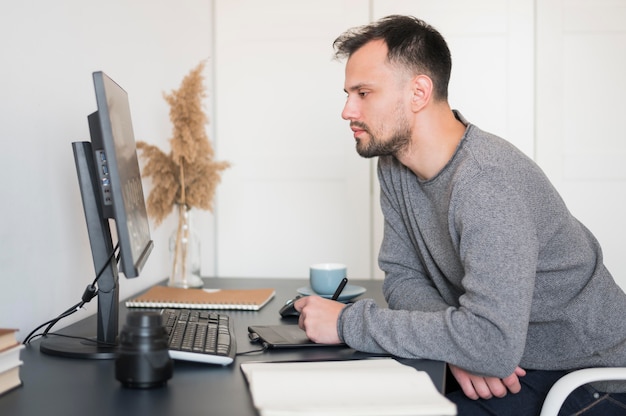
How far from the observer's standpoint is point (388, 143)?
1652mm

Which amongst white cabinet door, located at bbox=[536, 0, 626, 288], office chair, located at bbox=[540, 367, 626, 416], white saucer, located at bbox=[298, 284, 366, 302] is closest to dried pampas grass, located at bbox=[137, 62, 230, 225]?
white saucer, located at bbox=[298, 284, 366, 302]

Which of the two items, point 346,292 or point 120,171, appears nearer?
point 120,171

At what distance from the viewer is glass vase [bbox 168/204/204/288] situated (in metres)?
2.23

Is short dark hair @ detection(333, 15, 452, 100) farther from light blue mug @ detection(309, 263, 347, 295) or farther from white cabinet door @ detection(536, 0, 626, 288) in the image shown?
white cabinet door @ detection(536, 0, 626, 288)

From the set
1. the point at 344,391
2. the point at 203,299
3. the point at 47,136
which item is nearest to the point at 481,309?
the point at 344,391

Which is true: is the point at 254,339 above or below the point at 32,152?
below

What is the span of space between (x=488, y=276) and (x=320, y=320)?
1.13 feet

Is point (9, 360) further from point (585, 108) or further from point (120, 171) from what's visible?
point (585, 108)

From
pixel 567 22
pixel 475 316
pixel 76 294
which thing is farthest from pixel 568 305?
pixel 567 22

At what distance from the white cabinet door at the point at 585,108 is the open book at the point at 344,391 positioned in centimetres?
218

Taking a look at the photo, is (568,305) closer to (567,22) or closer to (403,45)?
(403,45)

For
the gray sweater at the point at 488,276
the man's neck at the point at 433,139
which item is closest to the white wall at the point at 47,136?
the gray sweater at the point at 488,276

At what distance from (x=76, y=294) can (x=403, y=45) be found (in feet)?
3.32

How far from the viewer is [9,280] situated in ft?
4.79
